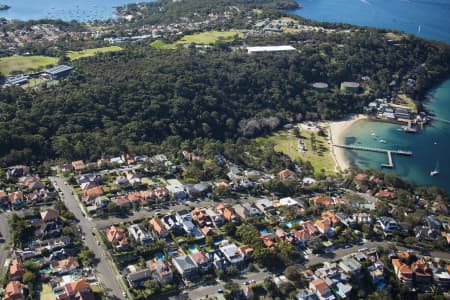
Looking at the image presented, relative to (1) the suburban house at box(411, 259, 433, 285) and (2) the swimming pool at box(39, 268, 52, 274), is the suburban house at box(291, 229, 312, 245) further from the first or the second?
(2) the swimming pool at box(39, 268, 52, 274)

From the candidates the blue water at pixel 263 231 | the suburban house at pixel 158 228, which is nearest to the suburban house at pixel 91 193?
the suburban house at pixel 158 228

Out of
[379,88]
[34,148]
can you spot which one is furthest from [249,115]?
[34,148]

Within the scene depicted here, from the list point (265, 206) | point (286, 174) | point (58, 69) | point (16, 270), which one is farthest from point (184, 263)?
point (58, 69)

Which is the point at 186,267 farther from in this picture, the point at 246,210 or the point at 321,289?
the point at 246,210

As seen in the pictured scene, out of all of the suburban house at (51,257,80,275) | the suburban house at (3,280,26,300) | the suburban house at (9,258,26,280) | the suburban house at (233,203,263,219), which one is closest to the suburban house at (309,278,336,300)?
the suburban house at (233,203,263,219)

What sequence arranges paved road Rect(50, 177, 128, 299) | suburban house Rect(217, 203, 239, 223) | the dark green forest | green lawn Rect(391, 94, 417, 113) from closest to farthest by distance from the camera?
paved road Rect(50, 177, 128, 299) → suburban house Rect(217, 203, 239, 223) → the dark green forest → green lawn Rect(391, 94, 417, 113)

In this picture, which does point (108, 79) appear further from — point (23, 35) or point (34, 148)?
point (23, 35)

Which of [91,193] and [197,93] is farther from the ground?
[197,93]
